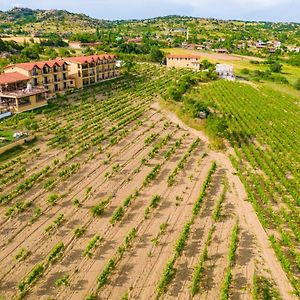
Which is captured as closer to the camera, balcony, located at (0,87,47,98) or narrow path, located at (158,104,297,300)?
narrow path, located at (158,104,297,300)

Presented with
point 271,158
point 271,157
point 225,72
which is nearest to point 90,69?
point 225,72

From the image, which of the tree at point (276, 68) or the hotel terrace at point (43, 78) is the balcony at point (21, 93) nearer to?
the hotel terrace at point (43, 78)

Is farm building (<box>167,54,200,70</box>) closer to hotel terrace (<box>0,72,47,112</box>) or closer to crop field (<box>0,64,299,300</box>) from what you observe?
hotel terrace (<box>0,72,47,112</box>)

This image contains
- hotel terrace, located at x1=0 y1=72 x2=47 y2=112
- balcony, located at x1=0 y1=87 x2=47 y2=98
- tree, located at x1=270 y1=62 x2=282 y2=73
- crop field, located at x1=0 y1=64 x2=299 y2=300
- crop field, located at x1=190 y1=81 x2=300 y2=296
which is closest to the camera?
crop field, located at x1=0 y1=64 x2=299 y2=300

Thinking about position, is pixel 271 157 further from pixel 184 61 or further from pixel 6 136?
pixel 184 61

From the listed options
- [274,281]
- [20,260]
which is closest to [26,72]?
[20,260]

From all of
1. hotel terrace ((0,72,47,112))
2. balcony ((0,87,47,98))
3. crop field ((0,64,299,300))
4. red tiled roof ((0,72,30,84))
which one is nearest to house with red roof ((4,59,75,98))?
red tiled roof ((0,72,30,84))

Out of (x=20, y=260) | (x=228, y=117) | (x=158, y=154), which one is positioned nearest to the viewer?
(x=20, y=260)

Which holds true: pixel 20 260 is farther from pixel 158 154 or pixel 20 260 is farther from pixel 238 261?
pixel 158 154
